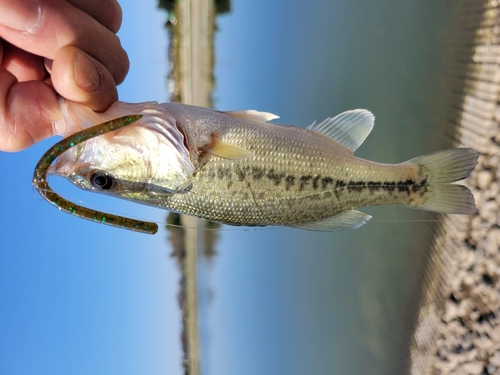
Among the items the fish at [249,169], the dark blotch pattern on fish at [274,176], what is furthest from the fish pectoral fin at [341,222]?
the dark blotch pattern on fish at [274,176]

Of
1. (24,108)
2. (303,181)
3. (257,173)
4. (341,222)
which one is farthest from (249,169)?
(24,108)

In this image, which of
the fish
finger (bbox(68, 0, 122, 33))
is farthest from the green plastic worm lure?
finger (bbox(68, 0, 122, 33))

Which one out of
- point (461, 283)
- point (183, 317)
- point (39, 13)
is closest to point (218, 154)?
point (39, 13)

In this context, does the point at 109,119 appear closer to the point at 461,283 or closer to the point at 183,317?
the point at 461,283

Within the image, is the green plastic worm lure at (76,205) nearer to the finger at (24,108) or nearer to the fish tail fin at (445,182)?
the finger at (24,108)

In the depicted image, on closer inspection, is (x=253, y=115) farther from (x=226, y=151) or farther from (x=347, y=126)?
(x=347, y=126)

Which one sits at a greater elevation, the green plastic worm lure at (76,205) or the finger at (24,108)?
the finger at (24,108)

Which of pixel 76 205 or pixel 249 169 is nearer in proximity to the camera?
pixel 76 205

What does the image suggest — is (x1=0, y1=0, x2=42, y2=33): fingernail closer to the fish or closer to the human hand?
the human hand
